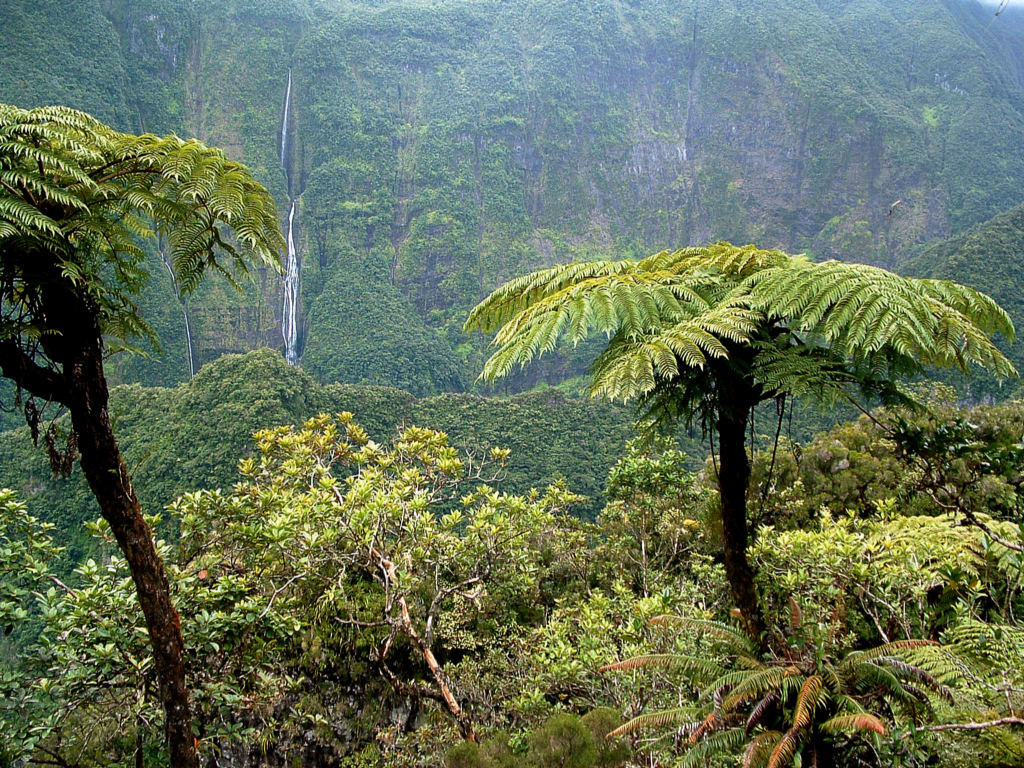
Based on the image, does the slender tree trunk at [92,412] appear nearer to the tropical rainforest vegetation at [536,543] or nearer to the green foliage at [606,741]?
the tropical rainforest vegetation at [536,543]

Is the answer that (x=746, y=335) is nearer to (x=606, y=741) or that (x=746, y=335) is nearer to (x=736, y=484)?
(x=736, y=484)

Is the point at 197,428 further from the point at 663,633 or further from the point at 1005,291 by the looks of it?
the point at 1005,291

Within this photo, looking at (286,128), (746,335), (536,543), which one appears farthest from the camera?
(286,128)

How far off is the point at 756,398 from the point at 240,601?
2.57 meters

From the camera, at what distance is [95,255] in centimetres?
222

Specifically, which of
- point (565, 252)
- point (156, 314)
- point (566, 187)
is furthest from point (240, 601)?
point (566, 187)

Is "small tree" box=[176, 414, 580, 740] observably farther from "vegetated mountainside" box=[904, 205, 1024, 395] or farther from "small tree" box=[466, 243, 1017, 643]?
"vegetated mountainside" box=[904, 205, 1024, 395]

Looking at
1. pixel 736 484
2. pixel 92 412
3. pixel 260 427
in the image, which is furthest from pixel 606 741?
pixel 260 427

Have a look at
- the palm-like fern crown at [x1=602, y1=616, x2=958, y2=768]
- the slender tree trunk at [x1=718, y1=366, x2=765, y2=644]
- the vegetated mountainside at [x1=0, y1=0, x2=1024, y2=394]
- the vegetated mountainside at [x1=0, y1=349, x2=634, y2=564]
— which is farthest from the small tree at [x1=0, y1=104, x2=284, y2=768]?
the vegetated mountainside at [x1=0, y1=0, x2=1024, y2=394]

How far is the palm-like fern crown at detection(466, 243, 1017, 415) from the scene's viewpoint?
6.76 ft

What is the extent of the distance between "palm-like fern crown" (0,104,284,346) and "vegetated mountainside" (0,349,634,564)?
1959cm

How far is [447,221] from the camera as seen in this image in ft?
229

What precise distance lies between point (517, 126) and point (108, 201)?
8062 centimetres

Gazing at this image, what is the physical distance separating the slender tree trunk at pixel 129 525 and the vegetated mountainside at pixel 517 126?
175ft
